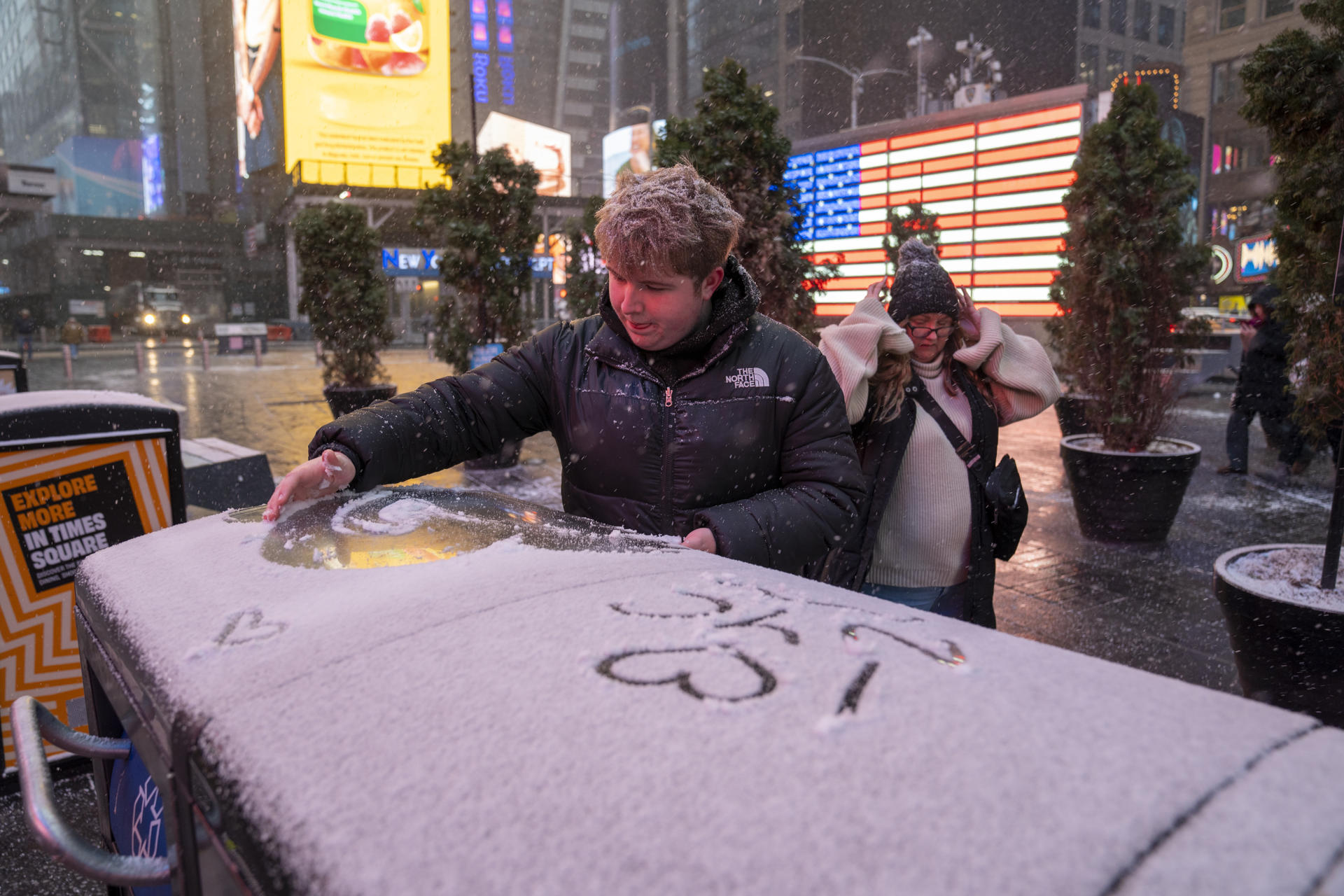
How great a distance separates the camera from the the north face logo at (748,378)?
2.26m

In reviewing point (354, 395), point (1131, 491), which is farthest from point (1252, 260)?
point (354, 395)

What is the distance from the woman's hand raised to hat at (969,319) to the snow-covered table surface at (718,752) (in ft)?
6.85

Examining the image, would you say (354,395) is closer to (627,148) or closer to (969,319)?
(969,319)

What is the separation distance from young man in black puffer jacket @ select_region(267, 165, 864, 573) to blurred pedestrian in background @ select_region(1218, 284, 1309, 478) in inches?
327

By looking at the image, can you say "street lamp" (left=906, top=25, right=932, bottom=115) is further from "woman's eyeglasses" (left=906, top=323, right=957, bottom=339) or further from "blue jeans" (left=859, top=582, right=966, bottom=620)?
"blue jeans" (left=859, top=582, right=966, bottom=620)

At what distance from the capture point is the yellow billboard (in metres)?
35.3

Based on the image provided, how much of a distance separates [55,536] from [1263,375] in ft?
33.6

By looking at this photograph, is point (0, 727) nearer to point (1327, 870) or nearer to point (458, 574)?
point (458, 574)

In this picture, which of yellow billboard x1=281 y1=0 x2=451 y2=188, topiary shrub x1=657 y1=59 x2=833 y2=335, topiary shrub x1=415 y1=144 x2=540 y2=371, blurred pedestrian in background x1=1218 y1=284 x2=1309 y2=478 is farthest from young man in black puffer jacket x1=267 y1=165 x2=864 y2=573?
yellow billboard x1=281 y1=0 x2=451 y2=188

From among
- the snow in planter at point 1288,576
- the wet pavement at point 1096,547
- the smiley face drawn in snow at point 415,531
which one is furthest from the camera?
the wet pavement at point 1096,547

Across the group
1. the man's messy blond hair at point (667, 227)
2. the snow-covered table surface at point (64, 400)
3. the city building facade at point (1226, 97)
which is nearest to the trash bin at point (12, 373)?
the snow-covered table surface at point (64, 400)

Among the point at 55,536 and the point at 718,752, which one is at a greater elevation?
the point at 718,752

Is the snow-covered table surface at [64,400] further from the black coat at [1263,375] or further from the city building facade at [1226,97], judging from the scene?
the city building facade at [1226,97]

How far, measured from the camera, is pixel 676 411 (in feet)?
7.44
